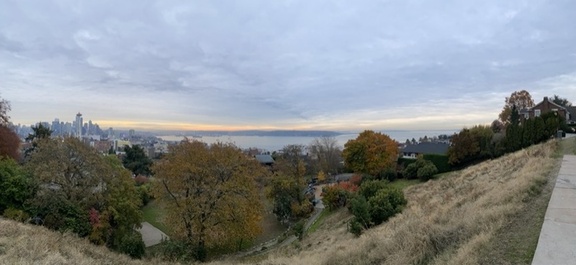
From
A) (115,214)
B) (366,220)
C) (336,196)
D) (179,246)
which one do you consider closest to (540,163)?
(366,220)

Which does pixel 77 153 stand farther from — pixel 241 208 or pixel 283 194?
pixel 283 194

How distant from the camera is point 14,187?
17078mm

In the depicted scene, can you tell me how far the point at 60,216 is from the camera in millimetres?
16469

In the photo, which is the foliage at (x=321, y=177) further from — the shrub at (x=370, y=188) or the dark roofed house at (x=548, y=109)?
the shrub at (x=370, y=188)

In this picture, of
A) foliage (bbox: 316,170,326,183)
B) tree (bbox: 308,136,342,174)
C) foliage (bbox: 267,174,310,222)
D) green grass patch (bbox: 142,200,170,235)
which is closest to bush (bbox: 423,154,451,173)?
foliage (bbox: 316,170,326,183)

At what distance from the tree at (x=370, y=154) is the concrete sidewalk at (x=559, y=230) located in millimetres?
32669

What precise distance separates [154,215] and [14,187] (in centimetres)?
1518

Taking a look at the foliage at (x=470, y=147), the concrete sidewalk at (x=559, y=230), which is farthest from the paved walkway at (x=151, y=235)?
the foliage at (x=470, y=147)

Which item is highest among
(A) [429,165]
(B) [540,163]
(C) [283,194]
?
(B) [540,163]

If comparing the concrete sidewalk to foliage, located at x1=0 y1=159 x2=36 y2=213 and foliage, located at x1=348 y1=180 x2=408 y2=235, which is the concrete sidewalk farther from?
foliage, located at x1=0 y1=159 x2=36 y2=213

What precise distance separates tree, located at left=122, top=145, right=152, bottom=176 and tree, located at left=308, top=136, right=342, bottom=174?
28733mm

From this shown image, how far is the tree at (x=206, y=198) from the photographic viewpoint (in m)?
17.7

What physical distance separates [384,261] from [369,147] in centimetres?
3574

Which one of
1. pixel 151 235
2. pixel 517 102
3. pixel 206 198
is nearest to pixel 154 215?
pixel 151 235
